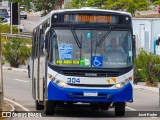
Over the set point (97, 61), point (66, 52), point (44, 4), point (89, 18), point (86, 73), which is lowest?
point (44, 4)

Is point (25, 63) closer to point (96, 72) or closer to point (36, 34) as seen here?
point (36, 34)

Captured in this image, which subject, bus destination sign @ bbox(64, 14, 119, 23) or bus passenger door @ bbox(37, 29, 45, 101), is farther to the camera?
bus passenger door @ bbox(37, 29, 45, 101)

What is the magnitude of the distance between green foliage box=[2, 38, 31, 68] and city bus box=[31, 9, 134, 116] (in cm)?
2566

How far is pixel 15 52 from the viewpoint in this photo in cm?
4666

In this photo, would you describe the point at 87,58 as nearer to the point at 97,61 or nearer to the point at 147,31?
the point at 97,61

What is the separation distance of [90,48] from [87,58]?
304 millimetres

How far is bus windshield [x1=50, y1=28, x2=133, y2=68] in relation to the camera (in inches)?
797

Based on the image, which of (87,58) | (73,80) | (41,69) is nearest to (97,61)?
(87,58)

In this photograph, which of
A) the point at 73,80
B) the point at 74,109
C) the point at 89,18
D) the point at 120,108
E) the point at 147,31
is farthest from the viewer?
the point at 147,31

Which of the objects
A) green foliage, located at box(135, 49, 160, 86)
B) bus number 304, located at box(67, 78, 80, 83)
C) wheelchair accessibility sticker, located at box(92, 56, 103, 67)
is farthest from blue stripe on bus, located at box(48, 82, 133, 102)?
green foliage, located at box(135, 49, 160, 86)

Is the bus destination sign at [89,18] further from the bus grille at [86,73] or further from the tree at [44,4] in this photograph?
the tree at [44,4]

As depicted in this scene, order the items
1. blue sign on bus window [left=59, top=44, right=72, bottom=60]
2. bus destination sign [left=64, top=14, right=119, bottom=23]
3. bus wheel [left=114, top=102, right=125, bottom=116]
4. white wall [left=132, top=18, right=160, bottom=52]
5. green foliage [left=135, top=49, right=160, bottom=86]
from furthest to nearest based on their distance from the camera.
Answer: white wall [left=132, top=18, right=160, bottom=52] < green foliage [left=135, top=49, right=160, bottom=86] < bus wheel [left=114, top=102, right=125, bottom=116] < bus destination sign [left=64, top=14, right=119, bottom=23] < blue sign on bus window [left=59, top=44, right=72, bottom=60]

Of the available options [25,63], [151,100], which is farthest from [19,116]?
[25,63]

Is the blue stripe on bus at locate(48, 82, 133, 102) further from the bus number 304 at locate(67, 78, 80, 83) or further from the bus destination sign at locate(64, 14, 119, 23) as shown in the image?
the bus destination sign at locate(64, 14, 119, 23)
